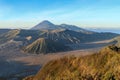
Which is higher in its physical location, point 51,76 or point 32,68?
point 51,76

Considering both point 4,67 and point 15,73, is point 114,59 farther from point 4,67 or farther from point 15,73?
point 4,67

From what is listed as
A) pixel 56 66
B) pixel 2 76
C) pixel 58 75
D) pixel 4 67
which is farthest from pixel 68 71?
pixel 4 67

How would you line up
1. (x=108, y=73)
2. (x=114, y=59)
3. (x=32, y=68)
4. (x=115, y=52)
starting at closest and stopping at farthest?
(x=108, y=73) < (x=114, y=59) < (x=115, y=52) < (x=32, y=68)

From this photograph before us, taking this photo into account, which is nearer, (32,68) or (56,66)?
(56,66)

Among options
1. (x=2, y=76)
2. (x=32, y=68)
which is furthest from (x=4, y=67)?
(x=2, y=76)

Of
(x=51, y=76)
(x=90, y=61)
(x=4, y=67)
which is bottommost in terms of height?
(x=4, y=67)

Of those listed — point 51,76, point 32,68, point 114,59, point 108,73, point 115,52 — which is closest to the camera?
point 108,73
